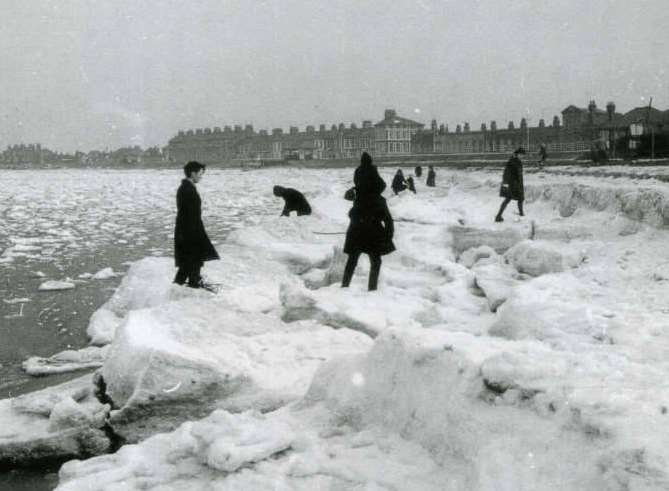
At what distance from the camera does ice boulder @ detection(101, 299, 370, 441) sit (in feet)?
14.5

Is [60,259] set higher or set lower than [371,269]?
lower

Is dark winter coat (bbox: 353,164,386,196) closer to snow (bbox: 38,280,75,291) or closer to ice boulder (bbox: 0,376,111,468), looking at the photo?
ice boulder (bbox: 0,376,111,468)

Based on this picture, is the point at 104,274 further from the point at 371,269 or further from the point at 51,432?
the point at 51,432

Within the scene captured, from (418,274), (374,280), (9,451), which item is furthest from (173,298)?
(418,274)

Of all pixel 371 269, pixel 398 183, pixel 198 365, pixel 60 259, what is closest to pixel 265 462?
pixel 198 365

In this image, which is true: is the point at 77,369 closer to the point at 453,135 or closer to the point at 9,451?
the point at 9,451

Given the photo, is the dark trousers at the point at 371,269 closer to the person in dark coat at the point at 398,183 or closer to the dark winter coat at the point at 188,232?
the dark winter coat at the point at 188,232

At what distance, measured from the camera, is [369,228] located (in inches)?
259

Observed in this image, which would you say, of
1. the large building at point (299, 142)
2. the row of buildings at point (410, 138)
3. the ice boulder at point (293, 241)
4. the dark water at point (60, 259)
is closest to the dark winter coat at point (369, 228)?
the dark water at point (60, 259)

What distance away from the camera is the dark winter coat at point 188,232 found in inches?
283

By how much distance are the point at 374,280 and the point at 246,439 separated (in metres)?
3.54

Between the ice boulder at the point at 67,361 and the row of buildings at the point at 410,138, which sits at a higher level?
the row of buildings at the point at 410,138

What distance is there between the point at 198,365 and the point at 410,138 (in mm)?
95473

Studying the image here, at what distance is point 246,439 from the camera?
3229 millimetres
